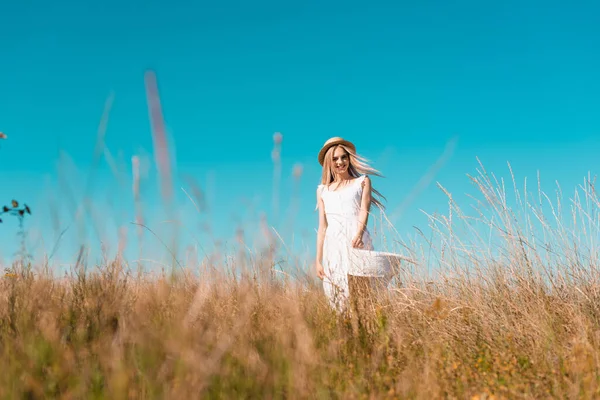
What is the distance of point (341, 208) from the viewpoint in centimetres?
570

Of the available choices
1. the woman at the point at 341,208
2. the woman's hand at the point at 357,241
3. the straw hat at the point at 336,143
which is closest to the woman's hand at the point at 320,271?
the woman at the point at 341,208

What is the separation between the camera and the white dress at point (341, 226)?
536 centimetres

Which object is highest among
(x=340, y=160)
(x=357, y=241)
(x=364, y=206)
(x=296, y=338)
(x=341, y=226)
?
(x=340, y=160)

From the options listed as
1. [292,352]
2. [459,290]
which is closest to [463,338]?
[459,290]

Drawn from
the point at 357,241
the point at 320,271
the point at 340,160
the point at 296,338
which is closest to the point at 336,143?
the point at 340,160

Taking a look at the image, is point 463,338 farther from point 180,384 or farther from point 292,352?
point 180,384

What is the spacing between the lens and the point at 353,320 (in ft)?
10.9

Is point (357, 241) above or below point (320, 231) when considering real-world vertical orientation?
below

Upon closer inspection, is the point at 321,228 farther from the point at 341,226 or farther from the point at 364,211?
the point at 364,211

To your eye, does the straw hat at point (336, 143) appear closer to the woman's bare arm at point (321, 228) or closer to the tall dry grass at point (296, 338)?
the woman's bare arm at point (321, 228)

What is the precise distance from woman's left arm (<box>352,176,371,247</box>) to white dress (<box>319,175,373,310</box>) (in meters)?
0.05

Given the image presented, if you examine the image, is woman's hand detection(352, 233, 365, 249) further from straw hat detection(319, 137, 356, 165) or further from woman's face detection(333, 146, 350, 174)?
straw hat detection(319, 137, 356, 165)

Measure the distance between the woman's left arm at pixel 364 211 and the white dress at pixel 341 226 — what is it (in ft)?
0.18

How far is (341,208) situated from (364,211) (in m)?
0.38
